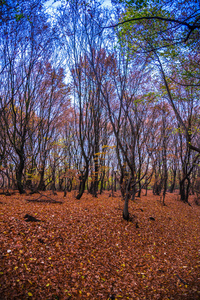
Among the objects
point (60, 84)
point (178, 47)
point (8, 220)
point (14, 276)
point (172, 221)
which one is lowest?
point (172, 221)

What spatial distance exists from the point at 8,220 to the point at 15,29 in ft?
→ 34.2

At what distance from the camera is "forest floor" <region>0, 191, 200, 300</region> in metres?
3.67

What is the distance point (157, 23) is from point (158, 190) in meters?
22.2

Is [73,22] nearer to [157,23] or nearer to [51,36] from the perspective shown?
[51,36]

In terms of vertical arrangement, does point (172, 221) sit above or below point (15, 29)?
below

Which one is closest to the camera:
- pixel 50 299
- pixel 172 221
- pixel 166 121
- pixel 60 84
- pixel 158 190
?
pixel 50 299

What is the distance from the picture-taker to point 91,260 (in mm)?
4875

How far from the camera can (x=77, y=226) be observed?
21.1 ft

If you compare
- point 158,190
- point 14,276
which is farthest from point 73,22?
point 158,190

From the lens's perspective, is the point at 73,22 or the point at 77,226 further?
the point at 73,22

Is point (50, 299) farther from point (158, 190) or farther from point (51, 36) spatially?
point (158, 190)

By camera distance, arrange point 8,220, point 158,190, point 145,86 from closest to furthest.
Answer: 1. point 8,220
2. point 145,86
3. point 158,190

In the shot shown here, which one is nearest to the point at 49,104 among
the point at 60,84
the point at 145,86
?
the point at 60,84

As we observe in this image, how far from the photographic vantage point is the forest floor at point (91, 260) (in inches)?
144
